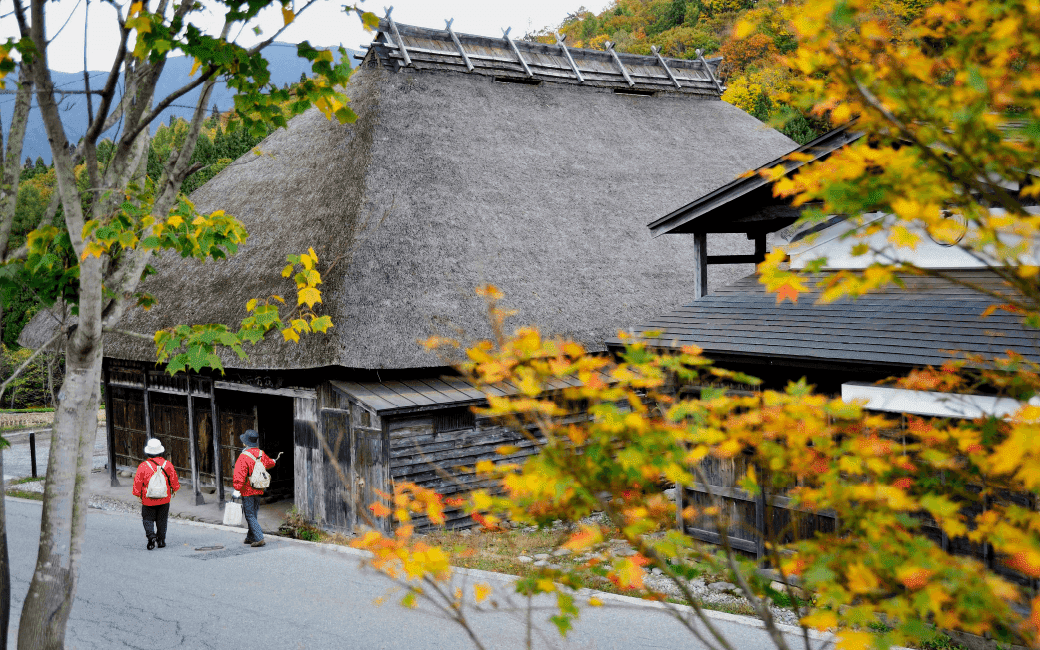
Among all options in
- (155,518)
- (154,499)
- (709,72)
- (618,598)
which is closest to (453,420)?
(154,499)

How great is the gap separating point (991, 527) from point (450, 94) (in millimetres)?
14909

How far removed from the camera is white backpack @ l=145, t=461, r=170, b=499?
10.3 metres

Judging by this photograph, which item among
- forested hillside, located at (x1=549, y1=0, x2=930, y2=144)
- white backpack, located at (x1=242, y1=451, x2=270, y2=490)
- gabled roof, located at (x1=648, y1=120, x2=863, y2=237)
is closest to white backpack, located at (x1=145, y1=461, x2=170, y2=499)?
white backpack, located at (x1=242, y1=451, x2=270, y2=490)

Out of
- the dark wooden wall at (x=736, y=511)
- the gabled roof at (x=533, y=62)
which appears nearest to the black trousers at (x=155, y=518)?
the dark wooden wall at (x=736, y=511)

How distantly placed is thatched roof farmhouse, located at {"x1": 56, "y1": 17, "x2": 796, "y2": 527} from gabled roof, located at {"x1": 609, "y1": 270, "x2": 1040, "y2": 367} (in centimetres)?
374

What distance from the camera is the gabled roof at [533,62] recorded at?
652 inches

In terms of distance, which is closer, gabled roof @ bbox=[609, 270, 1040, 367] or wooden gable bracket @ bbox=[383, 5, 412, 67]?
gabled roof @ bbox=[609, 270, 1040, 367]

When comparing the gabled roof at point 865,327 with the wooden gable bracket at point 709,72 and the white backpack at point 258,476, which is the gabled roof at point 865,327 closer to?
the white backpack at point 258,476

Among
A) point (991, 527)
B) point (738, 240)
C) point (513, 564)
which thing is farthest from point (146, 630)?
point (738, 240)

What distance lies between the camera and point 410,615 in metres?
7.86

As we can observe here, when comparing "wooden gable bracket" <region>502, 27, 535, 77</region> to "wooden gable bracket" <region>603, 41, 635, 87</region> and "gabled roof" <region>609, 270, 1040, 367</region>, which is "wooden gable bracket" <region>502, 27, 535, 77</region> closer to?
"wooden gable bracket" <region>603, 41, 635, 87</region>

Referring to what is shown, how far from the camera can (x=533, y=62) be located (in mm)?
18703

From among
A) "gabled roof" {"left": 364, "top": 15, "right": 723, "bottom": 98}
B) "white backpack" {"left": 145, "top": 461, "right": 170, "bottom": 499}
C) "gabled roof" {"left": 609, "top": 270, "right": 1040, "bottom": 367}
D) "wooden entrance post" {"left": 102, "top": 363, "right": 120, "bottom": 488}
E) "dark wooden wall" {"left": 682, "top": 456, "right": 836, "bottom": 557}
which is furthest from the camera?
"gabled roof" {"left": 364, "top": 15, "right": 723, "bottom": 98}

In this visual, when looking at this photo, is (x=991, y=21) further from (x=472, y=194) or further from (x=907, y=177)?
(x=472, y=194)
